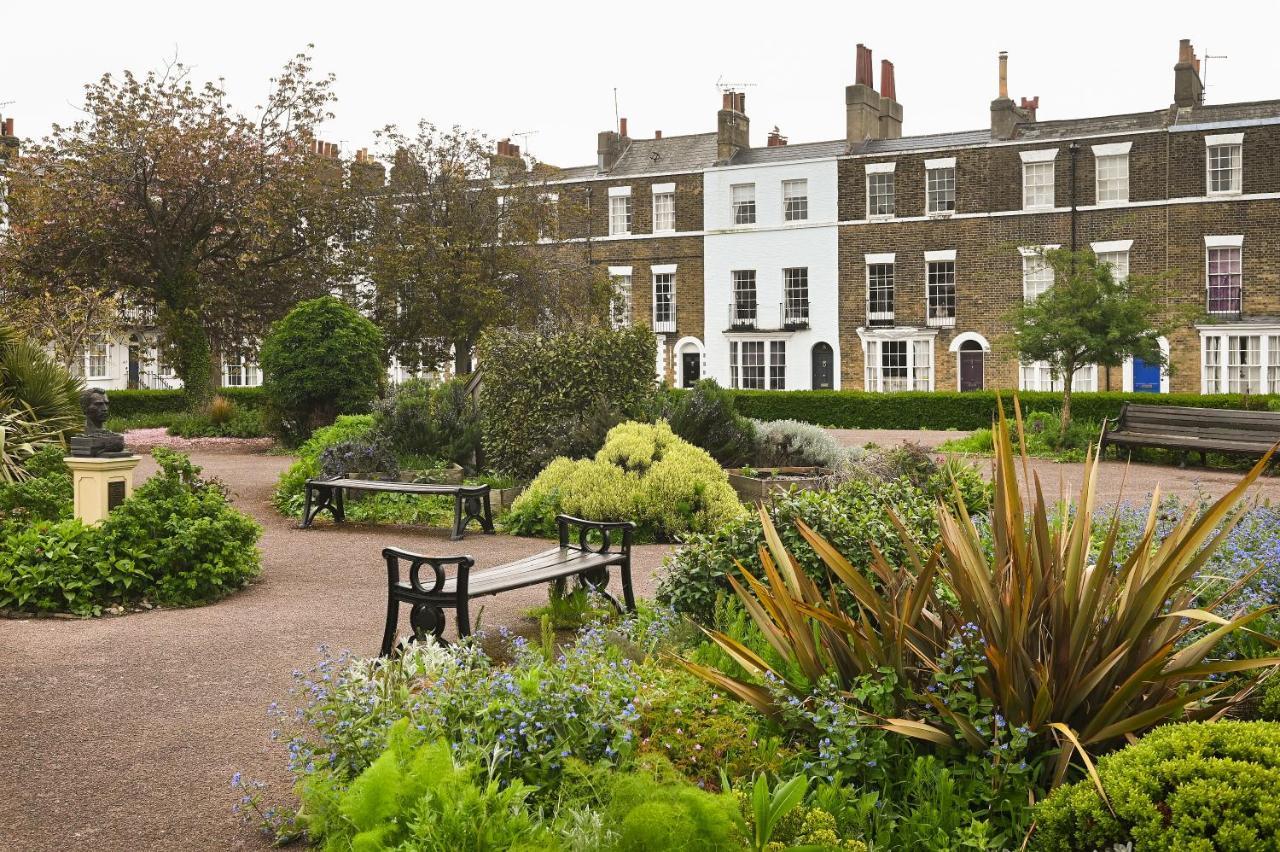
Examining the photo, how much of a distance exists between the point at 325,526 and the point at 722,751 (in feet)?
31.0

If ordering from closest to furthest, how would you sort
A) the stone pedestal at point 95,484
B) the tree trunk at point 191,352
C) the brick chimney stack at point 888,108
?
the stone pedestal at point 95,484, the tree trunk at point 191,352, the brick chimney stack at point 888,108

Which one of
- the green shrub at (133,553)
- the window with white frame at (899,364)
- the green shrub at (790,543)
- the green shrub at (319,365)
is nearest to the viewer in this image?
the green shrub at (790,543)

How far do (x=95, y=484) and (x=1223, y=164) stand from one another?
32678 mm

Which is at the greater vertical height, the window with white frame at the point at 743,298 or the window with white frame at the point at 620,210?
the window with white frame at the point at 620,210

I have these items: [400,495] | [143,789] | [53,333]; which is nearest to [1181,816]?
[143,789]

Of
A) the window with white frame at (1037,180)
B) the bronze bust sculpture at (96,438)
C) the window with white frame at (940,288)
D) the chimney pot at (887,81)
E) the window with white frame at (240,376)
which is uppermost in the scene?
the chimney pot at (887,81)

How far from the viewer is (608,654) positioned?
5648 millimetres

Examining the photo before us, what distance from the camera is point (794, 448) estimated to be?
1448 centimetres

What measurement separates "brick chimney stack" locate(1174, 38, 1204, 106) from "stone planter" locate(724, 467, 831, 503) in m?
26.6

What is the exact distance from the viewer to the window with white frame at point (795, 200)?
129ft

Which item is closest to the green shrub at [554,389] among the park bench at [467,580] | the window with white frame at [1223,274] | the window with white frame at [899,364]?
the park bench at [467,580]

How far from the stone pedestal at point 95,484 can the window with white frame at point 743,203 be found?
3269 cm

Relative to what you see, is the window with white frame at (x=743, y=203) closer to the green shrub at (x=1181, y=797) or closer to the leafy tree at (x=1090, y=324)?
the leafy tree at (x=1090, y=324)

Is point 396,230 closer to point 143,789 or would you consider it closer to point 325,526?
point 325,526
